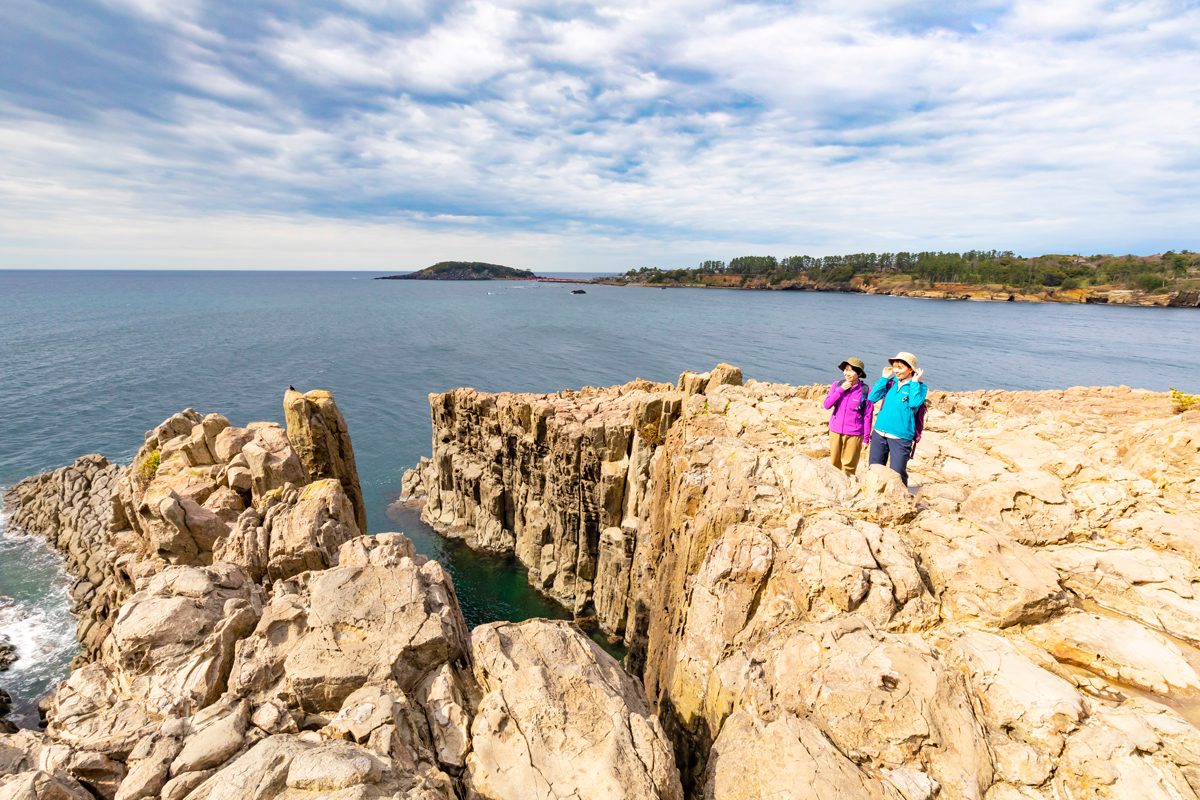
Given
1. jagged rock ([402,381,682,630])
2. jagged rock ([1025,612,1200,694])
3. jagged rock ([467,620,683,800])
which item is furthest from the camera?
jagged rock ([402,381,682,630])

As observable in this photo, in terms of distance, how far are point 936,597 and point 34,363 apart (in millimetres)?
131406

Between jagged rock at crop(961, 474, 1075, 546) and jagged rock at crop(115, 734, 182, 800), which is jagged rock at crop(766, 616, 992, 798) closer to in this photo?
jagged rock at crop(961, 474, 1075, 546)

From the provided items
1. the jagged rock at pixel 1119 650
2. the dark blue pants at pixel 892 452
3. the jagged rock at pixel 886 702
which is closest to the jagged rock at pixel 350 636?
the jagged rock at pixel 886 702

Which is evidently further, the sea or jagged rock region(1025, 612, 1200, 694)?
the sea

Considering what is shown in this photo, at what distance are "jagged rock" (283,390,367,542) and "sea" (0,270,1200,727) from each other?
1758 cm

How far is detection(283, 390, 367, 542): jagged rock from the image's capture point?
26.1 metres

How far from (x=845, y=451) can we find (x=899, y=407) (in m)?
2.08

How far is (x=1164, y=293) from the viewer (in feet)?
631

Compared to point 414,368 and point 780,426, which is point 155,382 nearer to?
point 414,368

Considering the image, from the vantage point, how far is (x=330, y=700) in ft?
31.8

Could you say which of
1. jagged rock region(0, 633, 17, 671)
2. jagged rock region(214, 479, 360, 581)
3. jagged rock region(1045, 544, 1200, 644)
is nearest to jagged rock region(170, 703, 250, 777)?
jagged rock region(214, 479, 360, 581)

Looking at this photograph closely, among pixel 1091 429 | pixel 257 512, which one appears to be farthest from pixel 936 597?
pixel 257 512

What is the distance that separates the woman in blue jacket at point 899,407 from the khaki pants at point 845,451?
678 mm

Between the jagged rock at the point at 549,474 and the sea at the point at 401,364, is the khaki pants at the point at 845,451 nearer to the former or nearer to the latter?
the jagged rock at the point at 549,474
